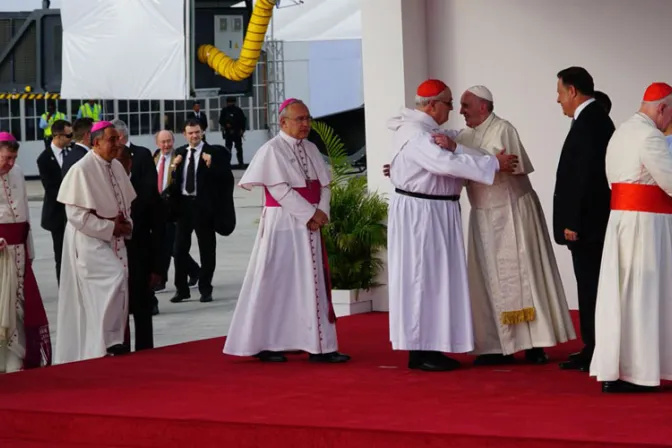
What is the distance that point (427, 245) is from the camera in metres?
8.27

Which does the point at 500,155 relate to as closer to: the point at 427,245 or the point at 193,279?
the point at 427,245

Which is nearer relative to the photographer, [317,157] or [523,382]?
[523,382]

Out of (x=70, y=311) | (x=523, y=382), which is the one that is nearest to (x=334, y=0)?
(x=70, y=311)

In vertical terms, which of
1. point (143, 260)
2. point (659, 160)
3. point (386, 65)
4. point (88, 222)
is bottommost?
point (143, 260)

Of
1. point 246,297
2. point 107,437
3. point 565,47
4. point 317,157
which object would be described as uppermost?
point 565,47

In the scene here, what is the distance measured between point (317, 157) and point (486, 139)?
1.13 meters

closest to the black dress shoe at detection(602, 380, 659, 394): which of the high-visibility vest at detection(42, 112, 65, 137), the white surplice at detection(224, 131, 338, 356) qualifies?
the white surplice at detection(224, 131, 338, 356)

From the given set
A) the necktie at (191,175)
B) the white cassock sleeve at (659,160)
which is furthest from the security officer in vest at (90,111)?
the white cassock sleeve at (659,160)

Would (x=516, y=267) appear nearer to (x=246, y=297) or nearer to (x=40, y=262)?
(x=246, y=297)

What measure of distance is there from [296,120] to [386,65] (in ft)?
9.36

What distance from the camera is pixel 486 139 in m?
8.46

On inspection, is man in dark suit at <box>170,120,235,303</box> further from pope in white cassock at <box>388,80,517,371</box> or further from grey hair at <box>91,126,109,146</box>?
pope in white cassock at <box>388,80,517,371</box>

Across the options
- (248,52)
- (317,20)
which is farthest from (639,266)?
(248,52)

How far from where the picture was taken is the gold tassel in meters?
8.34
